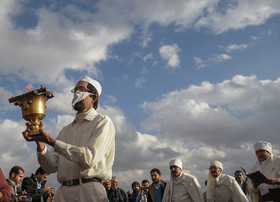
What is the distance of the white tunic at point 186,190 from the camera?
10.2 metres

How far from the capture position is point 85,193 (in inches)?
151

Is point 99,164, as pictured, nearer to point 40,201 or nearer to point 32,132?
point 32,132

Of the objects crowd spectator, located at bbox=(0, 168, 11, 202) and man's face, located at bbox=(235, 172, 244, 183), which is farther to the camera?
man's face, located at bbox=(235, 172, 244, 183)

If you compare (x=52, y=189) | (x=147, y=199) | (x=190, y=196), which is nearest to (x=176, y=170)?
(x=190, y=196)

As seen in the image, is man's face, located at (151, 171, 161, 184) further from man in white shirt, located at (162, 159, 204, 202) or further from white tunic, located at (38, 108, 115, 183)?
white tunic, located at (38, 108, 115, 183)

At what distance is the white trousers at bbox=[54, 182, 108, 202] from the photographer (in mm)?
3816

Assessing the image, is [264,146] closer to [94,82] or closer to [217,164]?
[217,164]

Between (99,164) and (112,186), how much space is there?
914 cm

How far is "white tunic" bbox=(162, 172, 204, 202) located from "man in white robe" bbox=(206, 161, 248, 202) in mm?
913

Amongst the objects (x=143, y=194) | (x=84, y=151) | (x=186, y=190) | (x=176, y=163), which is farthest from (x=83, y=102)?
(x=143, y=194)

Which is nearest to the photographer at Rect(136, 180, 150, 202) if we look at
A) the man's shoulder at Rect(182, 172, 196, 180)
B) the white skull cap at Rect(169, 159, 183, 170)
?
the white skull cap at Rect(169, 159, 183, 170)

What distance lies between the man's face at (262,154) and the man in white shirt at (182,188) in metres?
2.27

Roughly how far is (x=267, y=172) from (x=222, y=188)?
254cm

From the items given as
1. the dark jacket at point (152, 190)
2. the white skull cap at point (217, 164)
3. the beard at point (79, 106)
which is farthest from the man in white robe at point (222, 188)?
the beard at point (79, 106)
